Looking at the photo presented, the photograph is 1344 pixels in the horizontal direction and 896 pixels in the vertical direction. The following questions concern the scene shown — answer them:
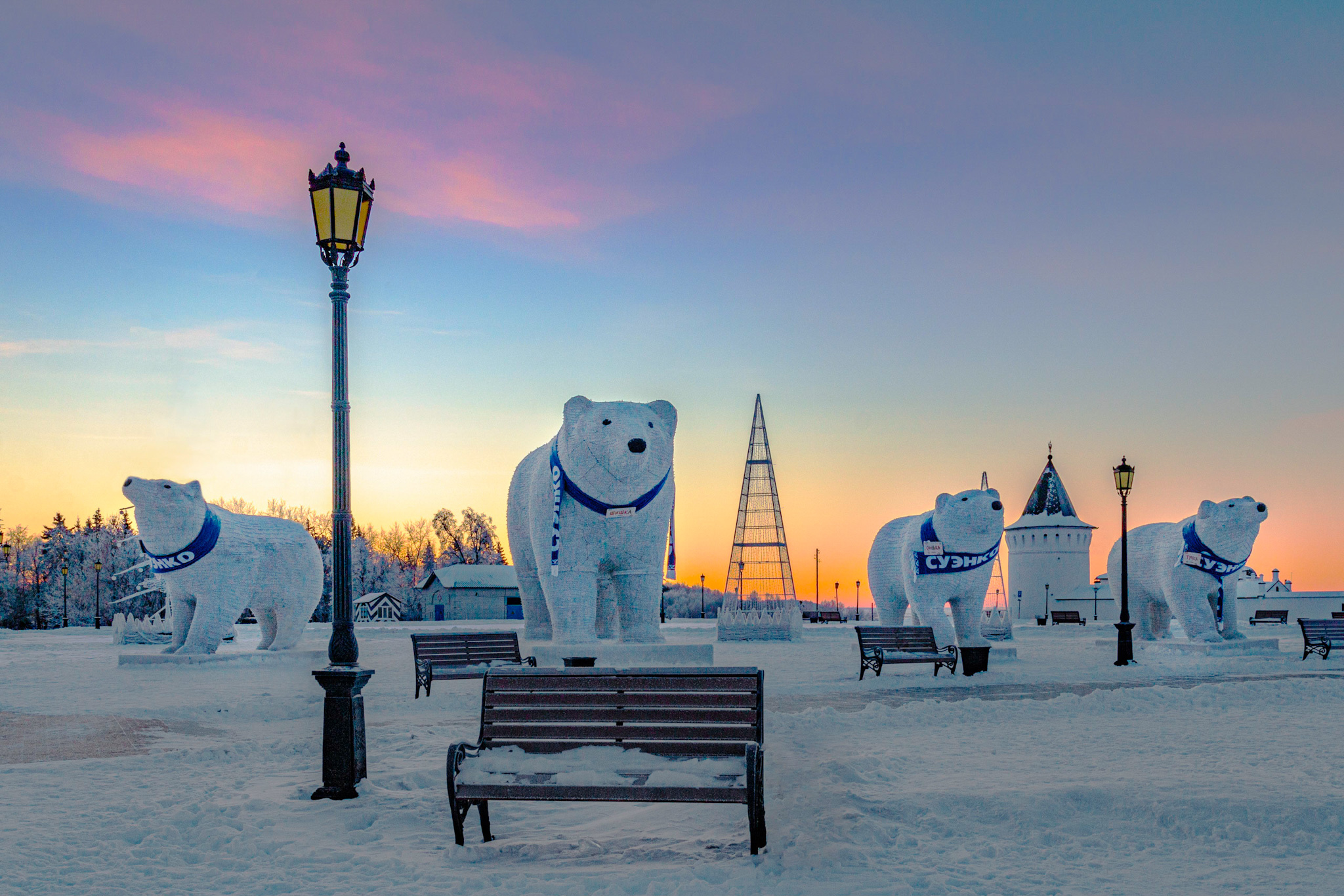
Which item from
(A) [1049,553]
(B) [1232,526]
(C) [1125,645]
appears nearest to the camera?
(B) [1232,526]

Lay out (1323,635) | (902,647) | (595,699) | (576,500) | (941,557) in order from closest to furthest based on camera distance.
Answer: (595,699), (576,500), (902,647), (941,557), (1323,635)

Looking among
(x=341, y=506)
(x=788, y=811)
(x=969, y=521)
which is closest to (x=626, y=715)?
(x=788, y=811)

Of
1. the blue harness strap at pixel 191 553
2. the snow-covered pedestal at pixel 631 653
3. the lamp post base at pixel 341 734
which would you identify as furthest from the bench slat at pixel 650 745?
the blue harness strap at pixel 191 553

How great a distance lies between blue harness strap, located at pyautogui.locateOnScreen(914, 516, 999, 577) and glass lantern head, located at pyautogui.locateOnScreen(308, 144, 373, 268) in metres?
10.9

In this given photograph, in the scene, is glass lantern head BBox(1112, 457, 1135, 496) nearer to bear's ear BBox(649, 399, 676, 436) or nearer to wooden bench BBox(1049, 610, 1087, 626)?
bear's ear BBox(649, 399, 676, 436)

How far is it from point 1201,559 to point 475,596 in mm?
40326

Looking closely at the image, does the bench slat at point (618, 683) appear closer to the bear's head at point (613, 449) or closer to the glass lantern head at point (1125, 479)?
the bear's head at point (613, 449)

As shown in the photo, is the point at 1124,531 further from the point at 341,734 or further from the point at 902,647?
the point at 341,734

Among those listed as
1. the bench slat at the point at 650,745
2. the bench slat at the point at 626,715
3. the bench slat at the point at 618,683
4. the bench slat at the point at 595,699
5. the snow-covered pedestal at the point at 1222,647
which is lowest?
the snow-covered pedestal at the point at 1222,647

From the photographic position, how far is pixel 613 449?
37.0ft

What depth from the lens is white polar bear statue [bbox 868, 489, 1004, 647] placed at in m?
16.1

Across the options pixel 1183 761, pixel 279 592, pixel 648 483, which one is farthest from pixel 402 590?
pixel 1183 761

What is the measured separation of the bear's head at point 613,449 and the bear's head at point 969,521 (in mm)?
6038

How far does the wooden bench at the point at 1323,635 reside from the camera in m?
18.1
